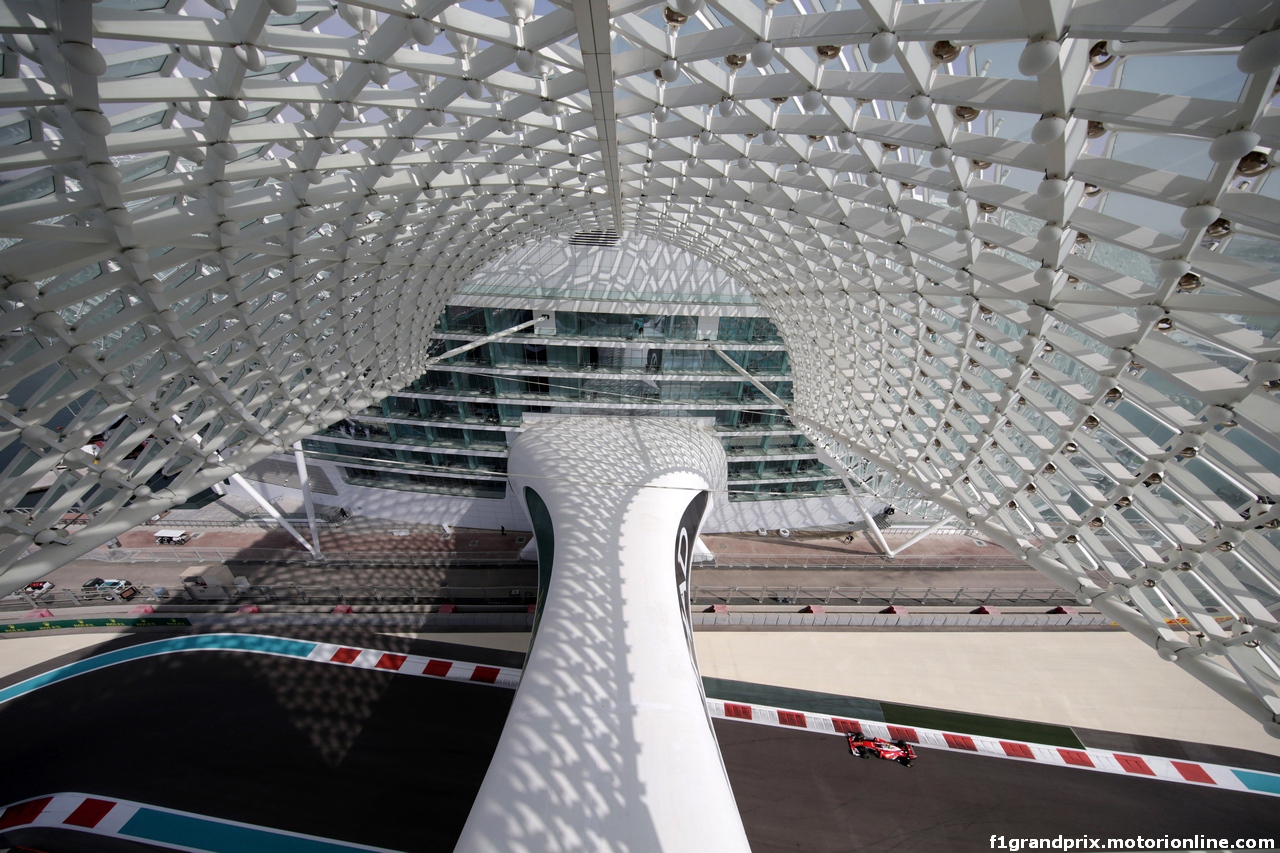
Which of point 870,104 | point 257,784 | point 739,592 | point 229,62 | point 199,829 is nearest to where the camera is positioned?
point 229,62

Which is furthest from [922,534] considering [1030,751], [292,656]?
[292,656]

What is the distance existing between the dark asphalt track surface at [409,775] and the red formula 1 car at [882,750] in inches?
13.3

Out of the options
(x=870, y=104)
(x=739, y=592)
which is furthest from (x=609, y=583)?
(x=870, y=104)

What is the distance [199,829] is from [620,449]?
20.4m

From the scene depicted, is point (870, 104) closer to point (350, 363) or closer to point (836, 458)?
point (350, 363)

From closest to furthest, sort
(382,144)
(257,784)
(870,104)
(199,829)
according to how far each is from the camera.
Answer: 1. (870,104)
2. (382,144)
3. (199,829)
4. (257,784)

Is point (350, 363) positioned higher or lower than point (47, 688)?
higher

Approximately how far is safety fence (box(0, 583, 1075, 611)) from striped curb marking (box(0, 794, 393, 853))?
9.83 m

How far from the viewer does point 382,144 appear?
1141cm

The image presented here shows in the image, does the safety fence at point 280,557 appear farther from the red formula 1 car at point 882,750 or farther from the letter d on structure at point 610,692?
the red formula 1 car at point 882,750

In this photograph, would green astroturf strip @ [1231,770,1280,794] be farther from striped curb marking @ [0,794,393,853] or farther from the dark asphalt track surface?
striped curb marking @ [0,794,393,853]

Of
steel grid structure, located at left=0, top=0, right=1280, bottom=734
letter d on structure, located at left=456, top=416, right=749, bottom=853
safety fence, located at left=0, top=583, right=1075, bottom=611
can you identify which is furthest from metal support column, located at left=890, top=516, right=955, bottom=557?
letter d on structure, located at left=456, top=416, right=749, bottom=853

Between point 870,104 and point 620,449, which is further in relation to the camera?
point 620,449

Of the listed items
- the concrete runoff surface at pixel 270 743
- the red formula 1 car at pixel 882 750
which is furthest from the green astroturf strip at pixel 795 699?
the concrete runoff surface at pixel 270 743
